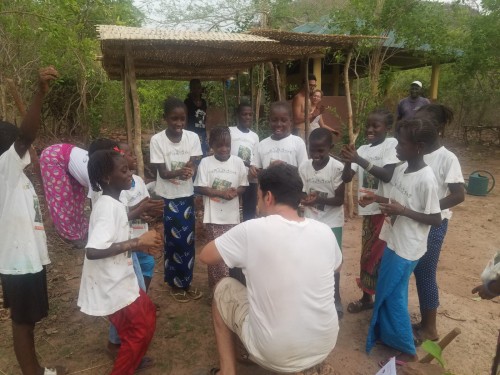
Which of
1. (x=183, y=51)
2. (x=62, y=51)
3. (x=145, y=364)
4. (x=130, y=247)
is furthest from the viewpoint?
(x=62, y=51)

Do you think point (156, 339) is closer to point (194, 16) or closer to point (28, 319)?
point (28, 319)

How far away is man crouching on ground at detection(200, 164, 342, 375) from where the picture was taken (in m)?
1.89

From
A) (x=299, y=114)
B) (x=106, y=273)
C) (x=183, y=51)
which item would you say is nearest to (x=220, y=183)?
(x=106, y=273)

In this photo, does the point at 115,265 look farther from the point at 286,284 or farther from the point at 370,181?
the point at 370,181

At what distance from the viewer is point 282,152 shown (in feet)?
11.7

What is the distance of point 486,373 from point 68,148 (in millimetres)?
3631

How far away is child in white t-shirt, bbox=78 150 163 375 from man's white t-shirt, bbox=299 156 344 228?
4.66ft

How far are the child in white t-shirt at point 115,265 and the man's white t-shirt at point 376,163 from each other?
179cm

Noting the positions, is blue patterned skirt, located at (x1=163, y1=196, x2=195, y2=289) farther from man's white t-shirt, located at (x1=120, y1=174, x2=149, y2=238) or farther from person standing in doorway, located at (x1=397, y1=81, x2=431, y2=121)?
person standing in doorway, located at (x1=397, y1=81, x2=431, y2=121)

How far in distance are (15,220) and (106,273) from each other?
2.10 feet

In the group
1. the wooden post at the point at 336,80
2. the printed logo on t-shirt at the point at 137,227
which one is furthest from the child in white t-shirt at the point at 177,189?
the wooden post at the point at 336,80

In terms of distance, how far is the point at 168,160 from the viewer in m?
3.42

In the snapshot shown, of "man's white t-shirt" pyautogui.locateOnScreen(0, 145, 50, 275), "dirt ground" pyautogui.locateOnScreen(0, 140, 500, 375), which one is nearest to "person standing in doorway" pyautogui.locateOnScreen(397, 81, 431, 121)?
→ "dirt ground" pyautogui.locateOnScreen(0, 140, 500, 375)

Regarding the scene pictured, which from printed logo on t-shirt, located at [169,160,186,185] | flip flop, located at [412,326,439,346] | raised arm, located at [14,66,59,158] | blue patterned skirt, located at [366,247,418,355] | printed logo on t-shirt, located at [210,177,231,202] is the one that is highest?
raised arm, located at [14,66,59,158]
